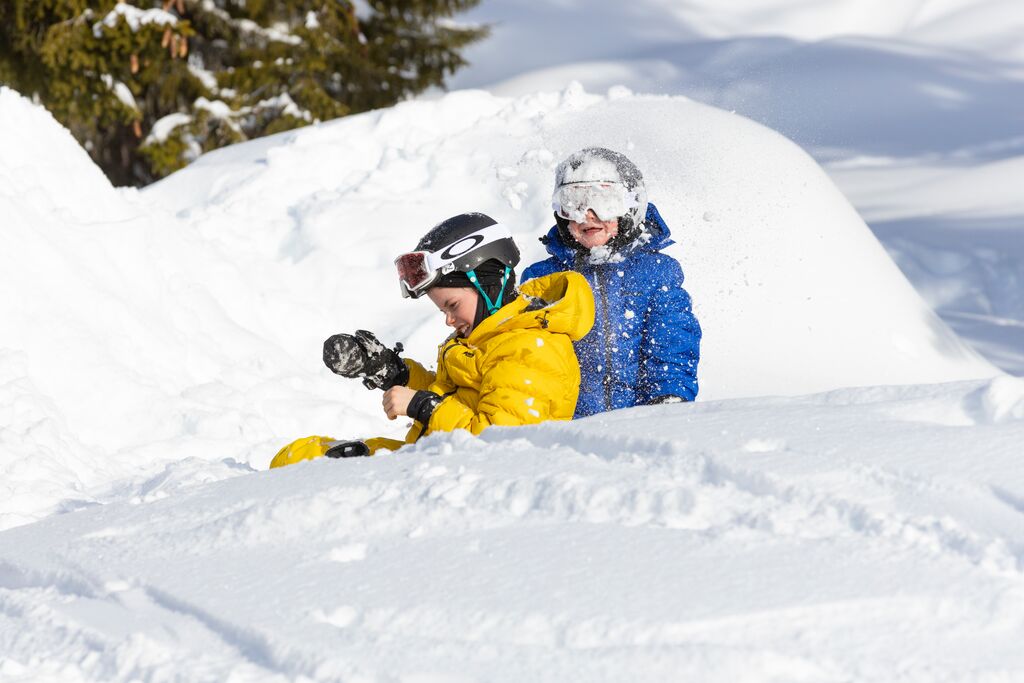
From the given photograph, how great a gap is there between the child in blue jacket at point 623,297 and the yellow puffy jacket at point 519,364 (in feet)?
1.23

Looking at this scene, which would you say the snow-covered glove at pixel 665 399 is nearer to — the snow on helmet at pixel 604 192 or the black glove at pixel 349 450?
the snow on helmet at pixel 604 192

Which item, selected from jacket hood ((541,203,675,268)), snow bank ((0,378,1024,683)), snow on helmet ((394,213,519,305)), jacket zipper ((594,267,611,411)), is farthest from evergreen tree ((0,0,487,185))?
snow bank ((0,378,1024,683))

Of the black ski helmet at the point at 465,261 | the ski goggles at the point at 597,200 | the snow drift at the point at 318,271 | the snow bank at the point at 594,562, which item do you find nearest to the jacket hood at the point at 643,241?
the ski goggles at the point at 597,200

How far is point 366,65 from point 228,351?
989 centimetres

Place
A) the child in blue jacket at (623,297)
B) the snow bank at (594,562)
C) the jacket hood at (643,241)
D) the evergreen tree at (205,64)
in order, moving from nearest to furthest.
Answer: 1. the snow bank at (594,562)
2. the child in blue jacket at (623,297)
3. the jacket hood at (643,241)
4. the evergreen tree at (205,64)

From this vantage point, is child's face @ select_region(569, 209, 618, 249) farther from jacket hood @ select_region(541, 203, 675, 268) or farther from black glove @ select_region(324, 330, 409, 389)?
black glove @ select_region(324, 330, 409, 389)

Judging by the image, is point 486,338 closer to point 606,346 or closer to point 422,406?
point 422,406

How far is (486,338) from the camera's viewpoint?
3383 millimetres

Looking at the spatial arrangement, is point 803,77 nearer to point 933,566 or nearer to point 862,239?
point 862,239

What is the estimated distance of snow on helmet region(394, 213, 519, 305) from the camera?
338cm

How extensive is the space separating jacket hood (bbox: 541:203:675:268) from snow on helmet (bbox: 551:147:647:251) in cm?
3

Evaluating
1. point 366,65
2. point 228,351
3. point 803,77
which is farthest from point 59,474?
point 803,77

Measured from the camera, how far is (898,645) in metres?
1.90

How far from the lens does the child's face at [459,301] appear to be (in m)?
3.42
